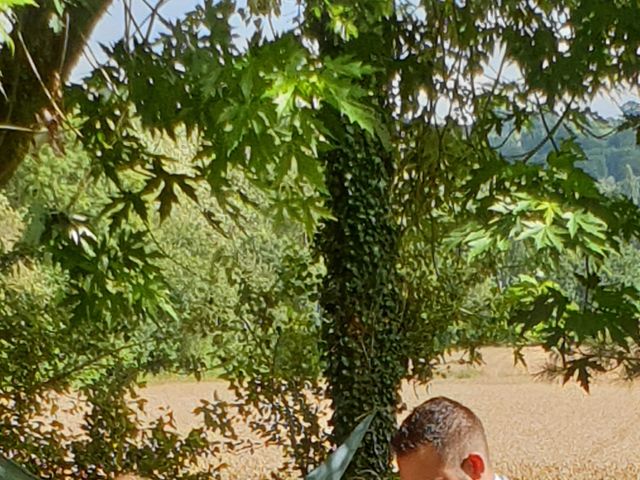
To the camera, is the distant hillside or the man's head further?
the distant hillside

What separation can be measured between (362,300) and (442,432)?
1.47m

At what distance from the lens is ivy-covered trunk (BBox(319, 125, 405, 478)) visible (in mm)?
2395

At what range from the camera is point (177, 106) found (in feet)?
5.28

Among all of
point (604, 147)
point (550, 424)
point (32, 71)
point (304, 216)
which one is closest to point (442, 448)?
point (304, 216)

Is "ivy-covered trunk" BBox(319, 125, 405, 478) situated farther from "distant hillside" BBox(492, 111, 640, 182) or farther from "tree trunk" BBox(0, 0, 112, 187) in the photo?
"tree trunk" BBox(0, 0, 112, 187)

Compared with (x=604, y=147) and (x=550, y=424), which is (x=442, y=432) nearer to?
(x=604, y=147)

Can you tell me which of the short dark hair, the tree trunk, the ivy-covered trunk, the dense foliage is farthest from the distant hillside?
→ the short dark hair

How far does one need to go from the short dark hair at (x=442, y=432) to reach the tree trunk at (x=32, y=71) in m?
1.06

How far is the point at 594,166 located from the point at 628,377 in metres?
0.45

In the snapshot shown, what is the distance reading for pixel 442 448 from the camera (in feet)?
3.22

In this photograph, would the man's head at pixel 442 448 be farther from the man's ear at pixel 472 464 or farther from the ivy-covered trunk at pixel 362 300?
the ivy-covered trunk at pixel 362 300

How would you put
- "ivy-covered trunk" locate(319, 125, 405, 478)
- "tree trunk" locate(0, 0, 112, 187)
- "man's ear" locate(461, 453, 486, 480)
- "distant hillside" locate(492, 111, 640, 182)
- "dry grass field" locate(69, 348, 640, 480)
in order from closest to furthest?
"man's ear" locate(461, 453, 486, 480) < "tree trunk" locate(0, 0, 112, 187) < "distant hillside" locate(492, 111, 640, 182) < "ivy-covered trunk" locate(319, 125, 405, 478) < "dry grass field" locate(69, 348, 640, 480)

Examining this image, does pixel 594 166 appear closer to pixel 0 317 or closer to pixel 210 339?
pixel 210 339

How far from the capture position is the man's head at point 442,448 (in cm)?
98
